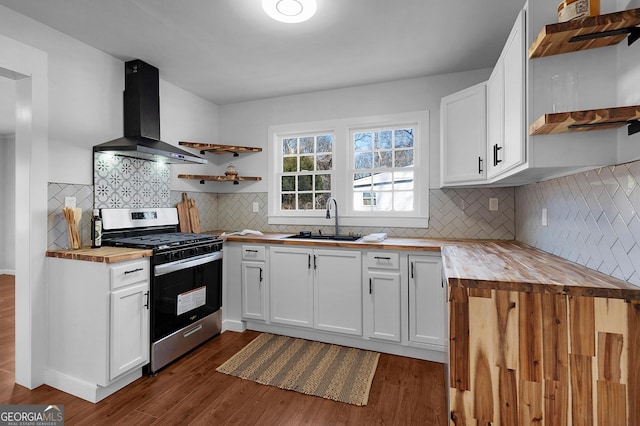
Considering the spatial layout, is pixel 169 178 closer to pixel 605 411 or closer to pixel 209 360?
pixel 209 360

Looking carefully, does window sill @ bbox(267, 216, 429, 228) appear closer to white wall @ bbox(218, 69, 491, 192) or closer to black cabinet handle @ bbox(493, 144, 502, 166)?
white wall @ bbox(218, 69, 491, 192)

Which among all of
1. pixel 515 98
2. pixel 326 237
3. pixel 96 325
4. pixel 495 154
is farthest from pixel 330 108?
pixel 96 325

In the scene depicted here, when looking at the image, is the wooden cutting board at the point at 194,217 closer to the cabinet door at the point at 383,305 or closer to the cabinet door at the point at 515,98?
the cabinet door at the point at 383,305

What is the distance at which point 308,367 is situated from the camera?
7.95 ft

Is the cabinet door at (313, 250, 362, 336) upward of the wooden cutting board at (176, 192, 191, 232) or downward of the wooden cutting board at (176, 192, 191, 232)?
downward

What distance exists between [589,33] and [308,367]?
8.25 feet

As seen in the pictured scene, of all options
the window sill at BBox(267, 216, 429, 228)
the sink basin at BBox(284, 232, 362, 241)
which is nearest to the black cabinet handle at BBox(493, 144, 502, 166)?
the window sill at BBox(267, 216, 429, 228)

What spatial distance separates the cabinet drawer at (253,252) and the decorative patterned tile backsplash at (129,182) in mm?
982

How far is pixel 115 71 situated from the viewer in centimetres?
270

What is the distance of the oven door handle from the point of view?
232cm

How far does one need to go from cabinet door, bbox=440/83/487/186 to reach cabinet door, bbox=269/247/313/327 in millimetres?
1437

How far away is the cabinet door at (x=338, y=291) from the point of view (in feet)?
8.88

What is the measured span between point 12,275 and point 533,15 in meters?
7.77

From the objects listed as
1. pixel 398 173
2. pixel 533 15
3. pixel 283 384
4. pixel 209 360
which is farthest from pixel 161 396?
pixel 533 15
